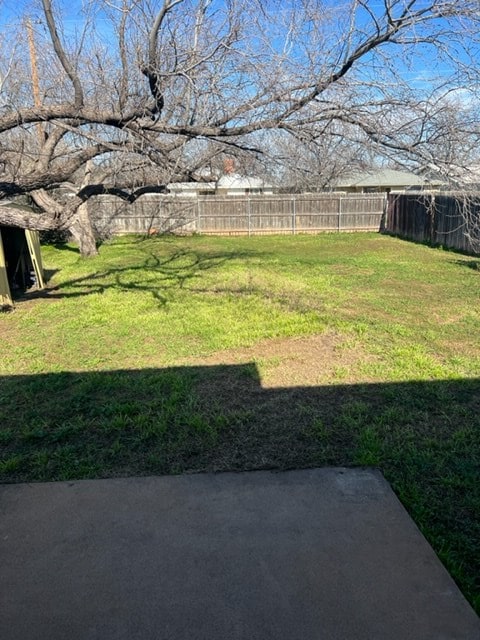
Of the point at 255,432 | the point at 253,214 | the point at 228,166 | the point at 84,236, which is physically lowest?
the point at 255,432

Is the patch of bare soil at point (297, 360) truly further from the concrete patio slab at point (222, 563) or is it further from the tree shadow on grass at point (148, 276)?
the tree shadow on grass at point (148, 276)

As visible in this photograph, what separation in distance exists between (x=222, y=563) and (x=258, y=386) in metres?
2.31

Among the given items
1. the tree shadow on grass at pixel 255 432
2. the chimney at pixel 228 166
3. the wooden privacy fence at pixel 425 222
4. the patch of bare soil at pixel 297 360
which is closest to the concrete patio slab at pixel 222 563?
the tree shadow on grass at pixel 255 432

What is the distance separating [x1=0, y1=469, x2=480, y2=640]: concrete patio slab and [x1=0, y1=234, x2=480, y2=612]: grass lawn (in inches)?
8.1

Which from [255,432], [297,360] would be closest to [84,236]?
[297,360]

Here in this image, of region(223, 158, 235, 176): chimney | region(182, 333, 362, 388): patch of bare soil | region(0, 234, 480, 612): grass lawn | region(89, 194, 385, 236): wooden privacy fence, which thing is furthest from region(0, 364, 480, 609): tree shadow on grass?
region(89, 194, 385, 236): wooden privacy fence

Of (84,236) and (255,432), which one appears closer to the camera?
(255,432)

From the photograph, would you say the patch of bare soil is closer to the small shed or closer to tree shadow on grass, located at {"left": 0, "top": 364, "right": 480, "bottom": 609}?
tree shadow on grass, located at {"left": 0, "top": 364, "right": 480, "bottom": 609}

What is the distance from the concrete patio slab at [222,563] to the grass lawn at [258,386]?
21 centimetres

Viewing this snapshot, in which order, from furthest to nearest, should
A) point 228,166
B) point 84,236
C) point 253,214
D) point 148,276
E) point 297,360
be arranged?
point 253,214 → point 84,236 → point 148,276 → point 228,166 → point 297,360

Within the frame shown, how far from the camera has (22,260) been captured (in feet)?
33.2

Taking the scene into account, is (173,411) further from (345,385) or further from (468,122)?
(468,122)

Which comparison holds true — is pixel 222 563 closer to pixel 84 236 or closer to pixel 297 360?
pixel 297 360

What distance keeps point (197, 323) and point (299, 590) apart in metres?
4.84
